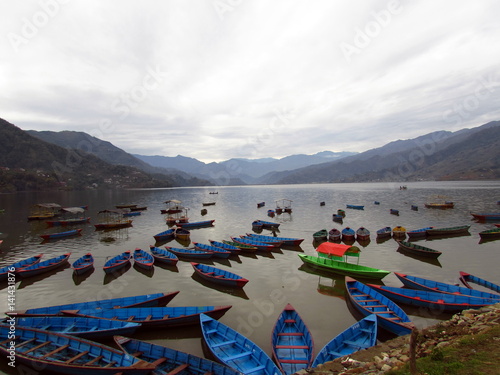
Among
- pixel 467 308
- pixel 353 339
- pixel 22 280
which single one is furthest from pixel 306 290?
pixel 22 280

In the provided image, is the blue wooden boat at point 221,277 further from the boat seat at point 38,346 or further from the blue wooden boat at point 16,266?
the blue wooden boat at point 16,266

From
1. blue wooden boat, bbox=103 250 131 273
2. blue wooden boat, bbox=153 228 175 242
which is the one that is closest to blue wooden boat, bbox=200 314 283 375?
blue wooden boat, bbox=103 250 131 273

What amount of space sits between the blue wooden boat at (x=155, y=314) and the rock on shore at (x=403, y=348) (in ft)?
28.9

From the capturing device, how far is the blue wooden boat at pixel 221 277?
24.8 meters

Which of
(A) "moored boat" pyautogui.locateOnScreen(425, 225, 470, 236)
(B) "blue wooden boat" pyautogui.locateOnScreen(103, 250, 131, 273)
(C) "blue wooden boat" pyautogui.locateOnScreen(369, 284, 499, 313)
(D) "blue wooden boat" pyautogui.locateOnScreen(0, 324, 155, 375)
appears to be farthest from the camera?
(A) "moored boat" pyautogui.locateOnScreen(425, 225, 470, 236)

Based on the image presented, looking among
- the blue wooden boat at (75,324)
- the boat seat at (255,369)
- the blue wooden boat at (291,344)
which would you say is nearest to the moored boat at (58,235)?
the blue wooden boat at (75,324)

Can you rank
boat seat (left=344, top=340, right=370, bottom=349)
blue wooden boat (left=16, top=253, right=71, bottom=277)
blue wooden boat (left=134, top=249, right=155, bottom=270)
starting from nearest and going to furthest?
boat seat (left=344, top=340, right=370, bottom=349) < blue wooden boat (left=16, top=253, right=71, bottom=277) < blue wooden boat (left=134, top=249, right=155, bottom=270)

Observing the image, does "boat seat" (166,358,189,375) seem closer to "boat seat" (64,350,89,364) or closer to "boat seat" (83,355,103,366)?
"boat seat" (83,355,103,366)

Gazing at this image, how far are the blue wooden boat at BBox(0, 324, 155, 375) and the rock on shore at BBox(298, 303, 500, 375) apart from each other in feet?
29.5

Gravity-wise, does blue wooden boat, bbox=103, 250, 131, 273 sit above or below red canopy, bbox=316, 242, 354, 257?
below

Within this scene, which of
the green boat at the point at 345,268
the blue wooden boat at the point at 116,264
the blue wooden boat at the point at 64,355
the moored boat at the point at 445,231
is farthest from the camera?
the moored boat at the point at 445,231

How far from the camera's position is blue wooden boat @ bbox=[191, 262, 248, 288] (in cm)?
2475

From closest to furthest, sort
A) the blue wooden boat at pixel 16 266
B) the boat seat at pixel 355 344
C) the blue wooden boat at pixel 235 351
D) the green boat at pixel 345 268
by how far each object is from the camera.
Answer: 1. the blue wooden boat at pixel 235 351
2. the boat seat at pixel 355 344
3. the green boat at pixel 345 268
4. the blue wooden boat at pixel 16 266

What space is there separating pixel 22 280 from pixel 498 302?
44.1 metres
